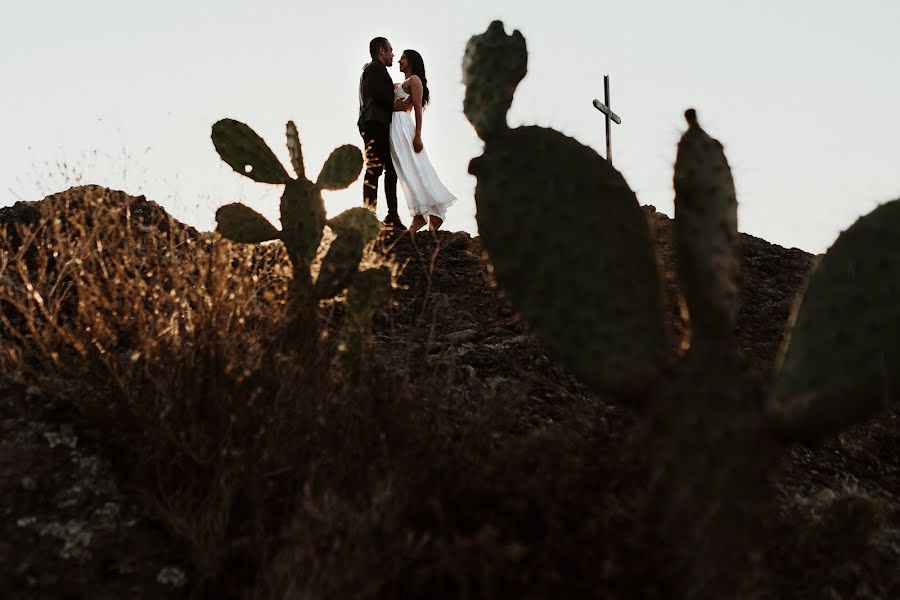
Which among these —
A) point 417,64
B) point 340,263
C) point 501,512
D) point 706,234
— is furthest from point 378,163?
point 501,512

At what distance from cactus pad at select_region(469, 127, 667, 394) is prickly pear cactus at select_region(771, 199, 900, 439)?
1.19 ft

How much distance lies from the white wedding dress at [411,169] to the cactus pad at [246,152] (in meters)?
4.04

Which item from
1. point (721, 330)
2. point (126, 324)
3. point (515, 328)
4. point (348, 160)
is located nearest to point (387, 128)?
point (515, 328)

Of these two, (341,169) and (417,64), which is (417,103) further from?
(341,169)

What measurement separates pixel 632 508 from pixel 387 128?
5.93m

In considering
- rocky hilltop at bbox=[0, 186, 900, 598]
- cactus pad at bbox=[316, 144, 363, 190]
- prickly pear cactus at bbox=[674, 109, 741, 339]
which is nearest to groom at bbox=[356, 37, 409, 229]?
cactus pad at bbox=[316, 144, 363, 190]

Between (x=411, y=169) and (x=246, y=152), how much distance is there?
13.4 ft

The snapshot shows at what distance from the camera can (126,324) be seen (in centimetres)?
333

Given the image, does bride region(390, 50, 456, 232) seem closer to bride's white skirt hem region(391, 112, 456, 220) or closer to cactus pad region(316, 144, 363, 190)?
bride's white skirt hem region(391, 112, 456, 220)

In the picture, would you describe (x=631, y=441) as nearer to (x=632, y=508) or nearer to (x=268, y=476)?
(x=632, y=508)

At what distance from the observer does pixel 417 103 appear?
308 inches

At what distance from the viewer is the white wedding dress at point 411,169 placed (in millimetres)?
7906

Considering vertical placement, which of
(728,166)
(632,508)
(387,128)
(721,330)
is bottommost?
(632,508)

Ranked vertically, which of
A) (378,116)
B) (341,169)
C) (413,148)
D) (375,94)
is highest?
(375,94)
